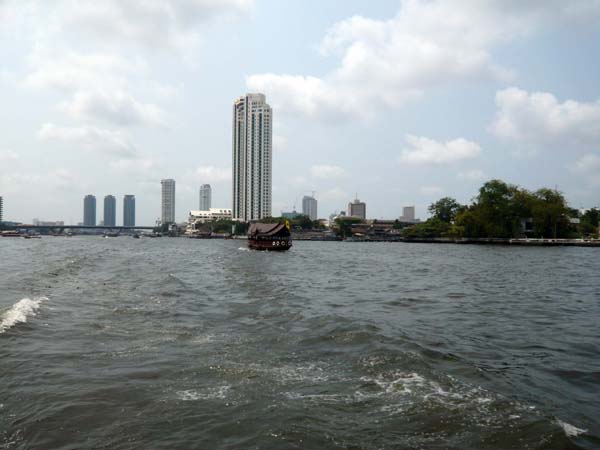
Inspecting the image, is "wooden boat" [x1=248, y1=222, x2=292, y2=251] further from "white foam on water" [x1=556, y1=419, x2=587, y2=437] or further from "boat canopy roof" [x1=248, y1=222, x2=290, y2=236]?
"white foam on water" [x1=556, y1=419, x2=587, y2=437]

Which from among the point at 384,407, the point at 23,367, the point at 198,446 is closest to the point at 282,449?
the point at 198,446

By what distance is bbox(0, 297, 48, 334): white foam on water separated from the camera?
13.8 meters

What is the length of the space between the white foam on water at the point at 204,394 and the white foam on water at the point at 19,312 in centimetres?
778

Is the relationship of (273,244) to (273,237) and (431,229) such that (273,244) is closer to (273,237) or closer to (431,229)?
(273,237)

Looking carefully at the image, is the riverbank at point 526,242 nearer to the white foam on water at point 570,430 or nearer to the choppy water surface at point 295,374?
the choppy water surface at point 295,374

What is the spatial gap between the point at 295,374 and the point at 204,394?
2109mm

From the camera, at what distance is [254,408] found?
7.62 m

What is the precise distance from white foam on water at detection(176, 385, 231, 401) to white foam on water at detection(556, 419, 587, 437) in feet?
18.4

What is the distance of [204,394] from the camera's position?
8195 mm

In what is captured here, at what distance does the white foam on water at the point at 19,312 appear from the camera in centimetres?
1377

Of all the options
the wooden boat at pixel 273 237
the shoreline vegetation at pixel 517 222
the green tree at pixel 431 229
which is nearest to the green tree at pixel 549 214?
the shoreline vegetation at pixel 517 222

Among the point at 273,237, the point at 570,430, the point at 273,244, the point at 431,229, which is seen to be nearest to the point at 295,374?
the point at 570,430

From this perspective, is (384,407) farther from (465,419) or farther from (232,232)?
(232,232)

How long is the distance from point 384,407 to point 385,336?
210 inches
